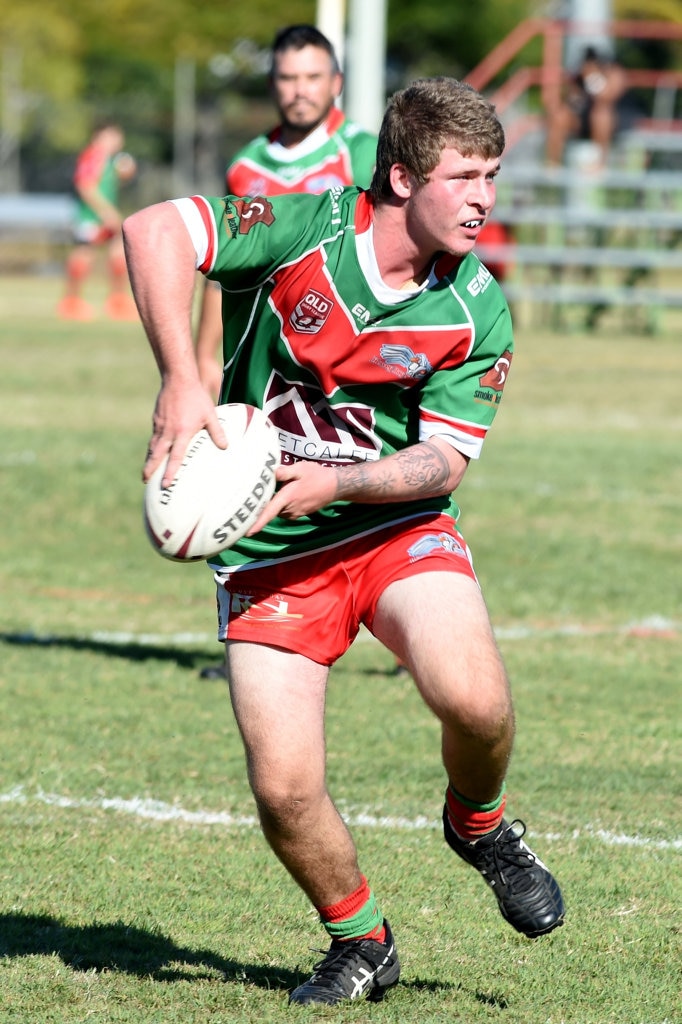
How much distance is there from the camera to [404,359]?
4.29 meters

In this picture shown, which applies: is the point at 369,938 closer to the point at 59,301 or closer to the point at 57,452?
the point at 57,452

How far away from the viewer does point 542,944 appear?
4543 millimetres

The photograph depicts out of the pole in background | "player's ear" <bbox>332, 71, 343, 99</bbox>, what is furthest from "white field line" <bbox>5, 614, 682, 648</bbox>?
the pole in background

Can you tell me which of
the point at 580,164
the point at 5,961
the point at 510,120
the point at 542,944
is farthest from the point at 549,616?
the point at 510,120

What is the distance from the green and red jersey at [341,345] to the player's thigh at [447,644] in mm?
284

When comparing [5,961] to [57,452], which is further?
[57,452]

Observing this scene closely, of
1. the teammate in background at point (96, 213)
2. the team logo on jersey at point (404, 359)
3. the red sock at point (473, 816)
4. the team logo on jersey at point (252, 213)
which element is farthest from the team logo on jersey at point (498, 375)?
the teammate in background at point (96, 213)

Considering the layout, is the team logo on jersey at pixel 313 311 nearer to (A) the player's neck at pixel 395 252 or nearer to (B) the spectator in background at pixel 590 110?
(A) the player's neck at pixel 395 252

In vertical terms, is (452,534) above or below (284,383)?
below

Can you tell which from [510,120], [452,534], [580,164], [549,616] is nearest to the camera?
[452,534]

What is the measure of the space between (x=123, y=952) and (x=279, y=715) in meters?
0.85

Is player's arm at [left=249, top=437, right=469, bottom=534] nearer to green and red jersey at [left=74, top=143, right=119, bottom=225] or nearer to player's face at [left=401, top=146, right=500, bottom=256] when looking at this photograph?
player's face at [left=401, top=146, right=500, bottom=256]

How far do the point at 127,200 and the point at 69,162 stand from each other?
210cm

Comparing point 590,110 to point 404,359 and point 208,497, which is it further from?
point 208,497
